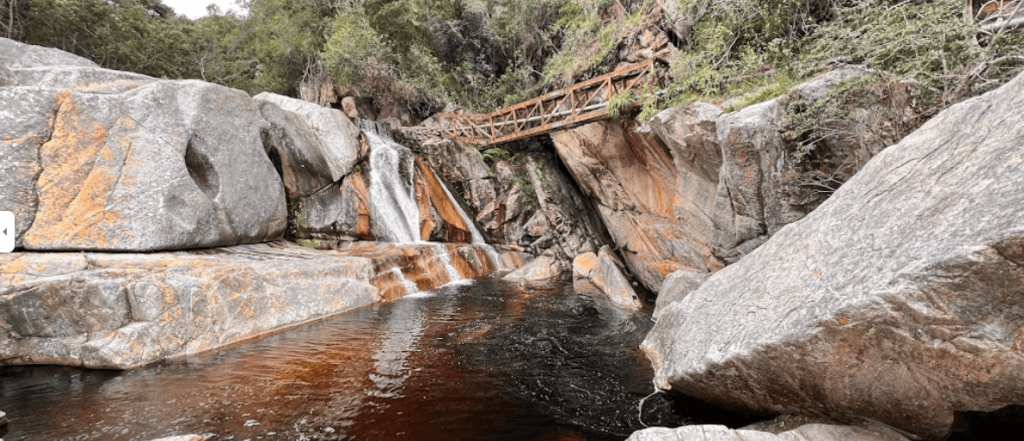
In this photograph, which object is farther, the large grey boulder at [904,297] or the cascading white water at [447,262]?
the cascading white water at [447,262]

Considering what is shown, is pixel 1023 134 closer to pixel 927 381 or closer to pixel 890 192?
pixel 890 192

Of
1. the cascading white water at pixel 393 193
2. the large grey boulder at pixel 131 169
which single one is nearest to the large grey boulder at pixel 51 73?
the large grey boulder at pixel 131 169

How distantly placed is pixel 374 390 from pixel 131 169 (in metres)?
8.34

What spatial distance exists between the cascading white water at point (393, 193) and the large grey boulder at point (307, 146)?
3.56 feet

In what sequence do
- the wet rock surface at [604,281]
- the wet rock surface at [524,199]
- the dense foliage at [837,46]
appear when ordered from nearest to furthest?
the dense foliage at [837,46] → the wet rock surface at [604,281] → the wet rock surface at [524,199]

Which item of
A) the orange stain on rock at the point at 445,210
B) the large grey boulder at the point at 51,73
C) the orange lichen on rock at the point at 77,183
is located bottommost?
the orange stain on rock at the point at 445,210

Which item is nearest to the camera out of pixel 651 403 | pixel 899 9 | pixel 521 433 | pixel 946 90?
pixel 521 433

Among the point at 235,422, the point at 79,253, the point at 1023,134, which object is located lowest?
the point at 235,422

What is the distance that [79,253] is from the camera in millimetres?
7945

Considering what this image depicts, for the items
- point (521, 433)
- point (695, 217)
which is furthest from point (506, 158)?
point (521, 433)

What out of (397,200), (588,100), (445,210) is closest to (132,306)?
(397,200)

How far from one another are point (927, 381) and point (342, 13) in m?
24.2

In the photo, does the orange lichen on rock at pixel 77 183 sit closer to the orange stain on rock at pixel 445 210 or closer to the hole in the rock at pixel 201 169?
the hole in the rock at pixel 201 169

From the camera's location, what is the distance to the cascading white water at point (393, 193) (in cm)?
1505
